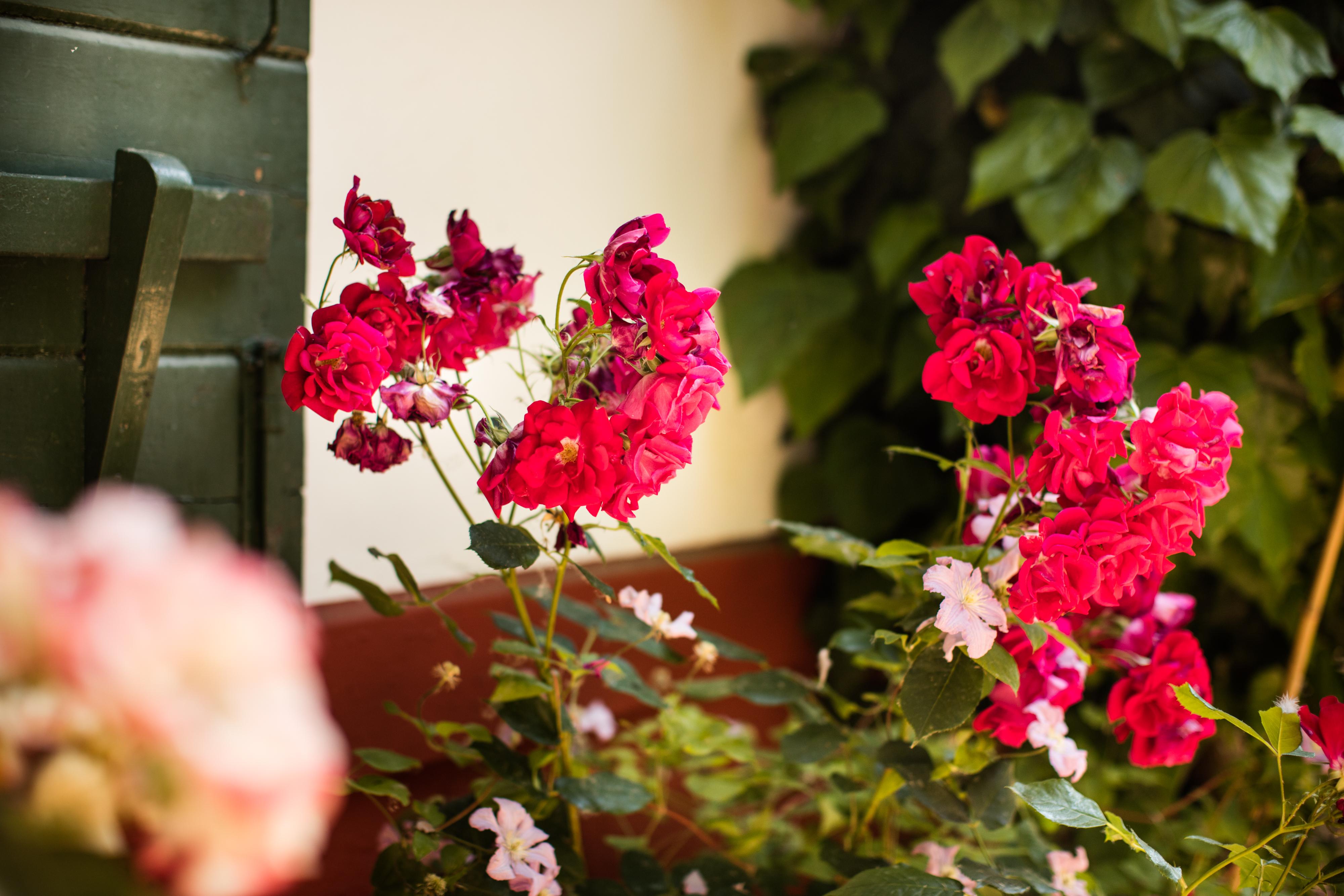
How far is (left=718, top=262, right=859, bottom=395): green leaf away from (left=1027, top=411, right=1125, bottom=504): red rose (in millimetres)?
782

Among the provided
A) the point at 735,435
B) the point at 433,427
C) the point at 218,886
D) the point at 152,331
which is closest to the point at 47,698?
the point at 218,886

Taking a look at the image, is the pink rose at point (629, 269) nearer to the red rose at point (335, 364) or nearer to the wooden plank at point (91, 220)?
the red rose at point (335, 364)

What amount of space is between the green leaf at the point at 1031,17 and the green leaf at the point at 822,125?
0.73 ft

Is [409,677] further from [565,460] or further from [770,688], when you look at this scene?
[565,460]

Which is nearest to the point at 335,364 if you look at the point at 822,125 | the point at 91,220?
the point at 91,220

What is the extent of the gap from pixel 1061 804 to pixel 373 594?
0.61 meters

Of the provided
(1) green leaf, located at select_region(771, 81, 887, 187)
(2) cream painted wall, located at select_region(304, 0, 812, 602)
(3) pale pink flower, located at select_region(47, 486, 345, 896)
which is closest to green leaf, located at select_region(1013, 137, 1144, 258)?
(1) green leaf, located at select_region(771, 81, 887, 187)

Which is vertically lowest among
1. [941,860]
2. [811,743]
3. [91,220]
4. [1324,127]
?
[941,860]

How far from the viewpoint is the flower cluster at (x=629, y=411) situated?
1.97ft

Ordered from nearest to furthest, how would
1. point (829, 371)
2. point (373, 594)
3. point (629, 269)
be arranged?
point (629, 269)
point (373, 594)
point (829, 371)

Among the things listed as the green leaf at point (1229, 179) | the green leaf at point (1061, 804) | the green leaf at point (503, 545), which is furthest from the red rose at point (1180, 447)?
the green leaf at point (1229, 179)

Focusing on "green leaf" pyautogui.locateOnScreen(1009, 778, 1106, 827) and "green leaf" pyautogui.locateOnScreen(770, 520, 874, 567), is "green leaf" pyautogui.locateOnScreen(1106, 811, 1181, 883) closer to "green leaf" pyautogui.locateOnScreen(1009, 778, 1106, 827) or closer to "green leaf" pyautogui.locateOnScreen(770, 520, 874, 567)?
"green leaf" pyautogui.locateOnScreen(1009, 778, 1106, 827)

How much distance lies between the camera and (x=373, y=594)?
822mm

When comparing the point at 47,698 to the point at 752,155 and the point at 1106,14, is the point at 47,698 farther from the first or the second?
the point at 1106,14
